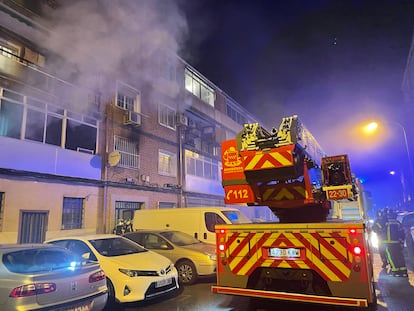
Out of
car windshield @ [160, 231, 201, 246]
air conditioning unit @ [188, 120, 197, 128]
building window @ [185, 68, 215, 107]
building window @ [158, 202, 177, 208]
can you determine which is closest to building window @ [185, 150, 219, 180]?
air conditioning unit @ [188, 120, 197, 128]

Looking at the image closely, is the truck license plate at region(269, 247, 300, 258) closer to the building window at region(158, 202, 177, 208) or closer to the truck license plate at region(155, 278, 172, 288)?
the truck license plate at region(155, 278, 172, 288)

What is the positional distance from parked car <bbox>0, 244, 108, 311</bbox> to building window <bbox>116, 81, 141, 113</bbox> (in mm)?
10629

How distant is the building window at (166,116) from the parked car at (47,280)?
12717 mm

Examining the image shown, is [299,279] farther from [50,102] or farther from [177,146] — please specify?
[177,146]

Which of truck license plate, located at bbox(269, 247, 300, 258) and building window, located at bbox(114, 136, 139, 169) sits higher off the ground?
building window, located at bbox(114, 136, 139, 169)

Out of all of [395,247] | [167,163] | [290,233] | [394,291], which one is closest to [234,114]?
[167,163]

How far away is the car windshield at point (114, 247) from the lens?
244 inches

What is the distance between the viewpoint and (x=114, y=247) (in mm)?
6562

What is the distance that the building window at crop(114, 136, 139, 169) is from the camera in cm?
1398

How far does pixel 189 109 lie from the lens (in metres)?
19.3

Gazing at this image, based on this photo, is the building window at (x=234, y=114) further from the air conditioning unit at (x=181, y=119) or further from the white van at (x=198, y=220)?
the white van at (x=198, y=220)

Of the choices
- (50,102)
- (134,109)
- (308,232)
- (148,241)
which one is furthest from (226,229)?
(134,109)

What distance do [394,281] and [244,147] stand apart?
512 cm

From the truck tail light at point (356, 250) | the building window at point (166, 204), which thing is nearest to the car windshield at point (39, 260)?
the truck tail light at point (356, 250)
